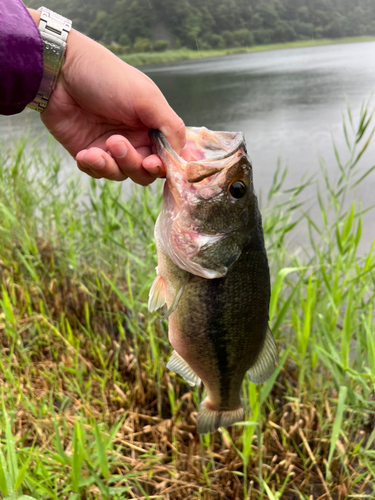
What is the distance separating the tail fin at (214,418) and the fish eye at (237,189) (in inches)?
37.7

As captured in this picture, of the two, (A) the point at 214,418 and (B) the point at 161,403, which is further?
(B) the point at 161,403

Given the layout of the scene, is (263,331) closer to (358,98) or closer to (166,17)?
(358,98)

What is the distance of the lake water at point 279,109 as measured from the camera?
364 inches

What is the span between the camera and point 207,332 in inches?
61.6

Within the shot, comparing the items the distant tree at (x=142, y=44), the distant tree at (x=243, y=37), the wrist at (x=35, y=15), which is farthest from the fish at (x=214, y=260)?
the distant tree at (x=243, y=37)

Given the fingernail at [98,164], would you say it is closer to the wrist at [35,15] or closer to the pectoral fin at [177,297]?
the pectoral fin at [177,297]

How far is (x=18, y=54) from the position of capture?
1.71 m

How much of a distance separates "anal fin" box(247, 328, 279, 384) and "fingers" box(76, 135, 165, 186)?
82cm

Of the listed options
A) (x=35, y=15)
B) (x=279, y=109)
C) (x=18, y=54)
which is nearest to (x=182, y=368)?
(x=18, y=54)

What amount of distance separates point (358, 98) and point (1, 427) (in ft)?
45.0

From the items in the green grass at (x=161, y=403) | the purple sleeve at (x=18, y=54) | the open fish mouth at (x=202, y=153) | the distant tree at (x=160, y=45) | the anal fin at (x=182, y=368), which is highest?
the distant tree at (x=160, y=45)

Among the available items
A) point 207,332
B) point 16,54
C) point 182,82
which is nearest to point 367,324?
point 207,332

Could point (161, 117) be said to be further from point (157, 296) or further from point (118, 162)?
point (157, 296)

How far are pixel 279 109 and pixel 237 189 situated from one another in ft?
45.4
